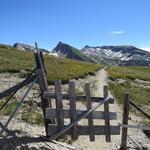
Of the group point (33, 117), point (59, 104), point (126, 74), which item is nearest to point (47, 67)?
point (126, 74)

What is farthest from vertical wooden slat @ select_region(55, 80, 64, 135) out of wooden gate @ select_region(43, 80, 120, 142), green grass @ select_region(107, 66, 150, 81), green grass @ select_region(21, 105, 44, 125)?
green grass @ select_region(107, 66, 150, 81)

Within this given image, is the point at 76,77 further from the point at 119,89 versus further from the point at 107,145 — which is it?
the point at 107,145

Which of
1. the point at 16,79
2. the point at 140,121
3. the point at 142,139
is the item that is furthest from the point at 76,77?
the point at 142,139

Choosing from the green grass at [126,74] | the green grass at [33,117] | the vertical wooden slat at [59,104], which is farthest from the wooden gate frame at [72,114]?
the green grass at [126,74]

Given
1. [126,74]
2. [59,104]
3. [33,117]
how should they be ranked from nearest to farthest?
[59,104], [33,117], [126,74]

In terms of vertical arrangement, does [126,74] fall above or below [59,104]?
below

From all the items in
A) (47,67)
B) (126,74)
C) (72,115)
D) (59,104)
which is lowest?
(126,74)

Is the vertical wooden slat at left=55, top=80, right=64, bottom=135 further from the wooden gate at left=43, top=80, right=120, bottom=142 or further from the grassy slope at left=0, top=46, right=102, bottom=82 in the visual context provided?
the grassy slope at left=0, top=46, right=102, bottom=82

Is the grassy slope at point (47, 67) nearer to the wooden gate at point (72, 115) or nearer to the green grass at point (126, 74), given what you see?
the green grass at point (126, 74)

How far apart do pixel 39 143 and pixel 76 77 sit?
39944mm

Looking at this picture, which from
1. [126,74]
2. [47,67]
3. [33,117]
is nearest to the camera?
[33,117]

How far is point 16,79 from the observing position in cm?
4584

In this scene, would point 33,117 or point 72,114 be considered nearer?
point 72,114

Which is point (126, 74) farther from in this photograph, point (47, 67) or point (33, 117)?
point (33, 117)
